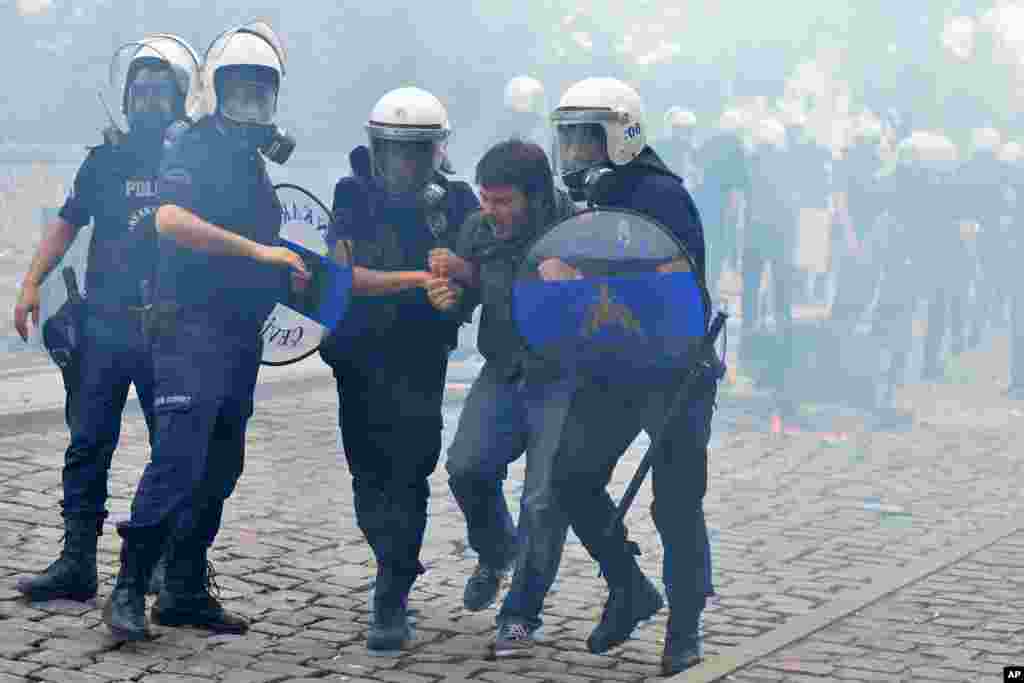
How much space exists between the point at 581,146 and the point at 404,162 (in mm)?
540

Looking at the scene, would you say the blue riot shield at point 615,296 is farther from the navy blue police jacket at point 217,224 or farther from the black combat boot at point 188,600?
the black combat boot at point 188,600

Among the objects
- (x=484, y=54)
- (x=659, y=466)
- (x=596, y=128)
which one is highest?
(x=484, y=54)

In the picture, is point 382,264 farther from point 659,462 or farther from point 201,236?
point 659,462

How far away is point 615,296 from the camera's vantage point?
17.8 ft

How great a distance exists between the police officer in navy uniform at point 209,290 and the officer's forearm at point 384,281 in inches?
7.1

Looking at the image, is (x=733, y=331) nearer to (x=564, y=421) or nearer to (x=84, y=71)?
(x=84, y=71)

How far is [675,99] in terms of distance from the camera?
38469 mm

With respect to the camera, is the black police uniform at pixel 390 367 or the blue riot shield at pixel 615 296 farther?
the black police uniform at pixel 390 367

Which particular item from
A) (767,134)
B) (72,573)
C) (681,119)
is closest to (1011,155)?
(767,134)

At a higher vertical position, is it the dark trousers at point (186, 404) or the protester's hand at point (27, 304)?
the protester's hand at point (27, 304)

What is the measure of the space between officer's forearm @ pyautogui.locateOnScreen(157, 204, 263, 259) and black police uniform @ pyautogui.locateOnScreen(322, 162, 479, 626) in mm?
376

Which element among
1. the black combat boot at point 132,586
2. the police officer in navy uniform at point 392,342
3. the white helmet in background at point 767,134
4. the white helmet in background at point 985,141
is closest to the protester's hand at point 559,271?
the police officer in navy uniform at point 392,342

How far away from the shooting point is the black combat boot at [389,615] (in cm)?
579

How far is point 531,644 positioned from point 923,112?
39.9 metres
